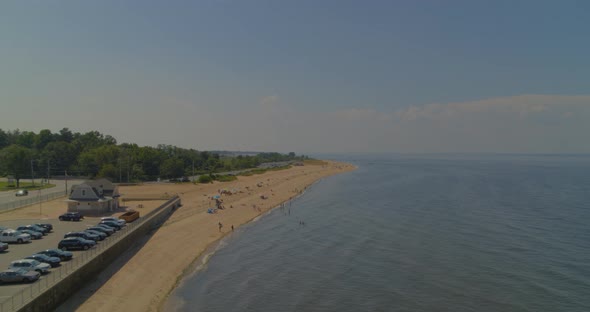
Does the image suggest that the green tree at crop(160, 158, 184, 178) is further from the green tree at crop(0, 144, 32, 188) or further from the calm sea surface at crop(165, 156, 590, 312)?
the calm sea surface at crop(165, 156, 590, 312)

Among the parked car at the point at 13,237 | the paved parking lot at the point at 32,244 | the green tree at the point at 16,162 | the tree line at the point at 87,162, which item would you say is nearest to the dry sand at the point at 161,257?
the paved parking lot at the point at 32,244

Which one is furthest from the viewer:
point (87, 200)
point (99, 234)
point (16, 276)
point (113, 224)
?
point (87, 200)

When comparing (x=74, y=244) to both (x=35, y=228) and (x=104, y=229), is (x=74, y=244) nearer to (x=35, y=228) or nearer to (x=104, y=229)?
(x=104, y=229)

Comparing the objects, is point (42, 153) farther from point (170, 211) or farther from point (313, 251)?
point (313, 251)

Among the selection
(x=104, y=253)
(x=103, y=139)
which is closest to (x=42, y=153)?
(x=103, y=139)

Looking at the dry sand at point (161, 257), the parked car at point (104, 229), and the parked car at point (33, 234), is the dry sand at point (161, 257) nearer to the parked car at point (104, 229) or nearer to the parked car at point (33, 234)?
the parked car at point (104, 229)

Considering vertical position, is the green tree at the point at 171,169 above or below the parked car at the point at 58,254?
above

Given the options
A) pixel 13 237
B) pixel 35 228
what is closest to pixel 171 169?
pixel 35 228
